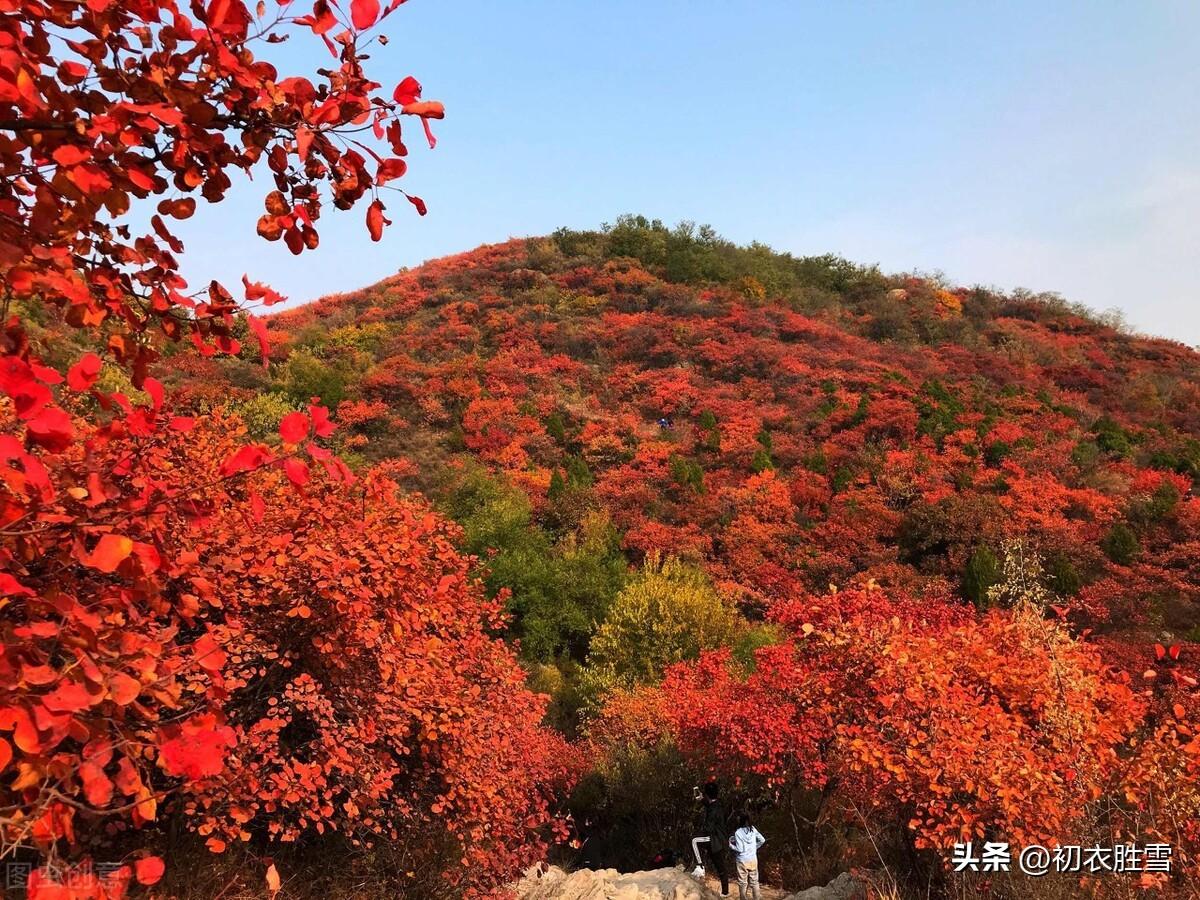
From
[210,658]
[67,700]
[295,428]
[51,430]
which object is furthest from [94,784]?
[295,428]

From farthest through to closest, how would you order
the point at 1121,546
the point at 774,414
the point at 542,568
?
the point at 774,414, the point at 542,568, the point at 1121,546

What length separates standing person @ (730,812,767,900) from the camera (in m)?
7.32

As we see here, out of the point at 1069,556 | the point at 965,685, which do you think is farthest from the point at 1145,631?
the point at 965,685

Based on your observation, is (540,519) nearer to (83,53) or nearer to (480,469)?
(480,469)

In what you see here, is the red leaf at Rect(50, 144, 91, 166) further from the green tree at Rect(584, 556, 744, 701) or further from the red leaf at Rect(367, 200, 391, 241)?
the green tree at Rect(584, 556, 744, 701)

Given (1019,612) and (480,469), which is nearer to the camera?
(1019,612)

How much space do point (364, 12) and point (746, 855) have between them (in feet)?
26.0

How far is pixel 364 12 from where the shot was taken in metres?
1.50

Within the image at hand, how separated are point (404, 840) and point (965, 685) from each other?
5567mm

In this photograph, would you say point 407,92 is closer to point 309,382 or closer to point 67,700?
point 67,700

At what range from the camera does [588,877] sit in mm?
8523

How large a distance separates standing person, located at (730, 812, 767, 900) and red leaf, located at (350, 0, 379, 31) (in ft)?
25.5

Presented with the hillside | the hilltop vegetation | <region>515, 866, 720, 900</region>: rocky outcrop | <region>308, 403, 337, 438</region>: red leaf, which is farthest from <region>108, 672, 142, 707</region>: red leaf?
the hillside

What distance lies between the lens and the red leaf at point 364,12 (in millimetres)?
1493
